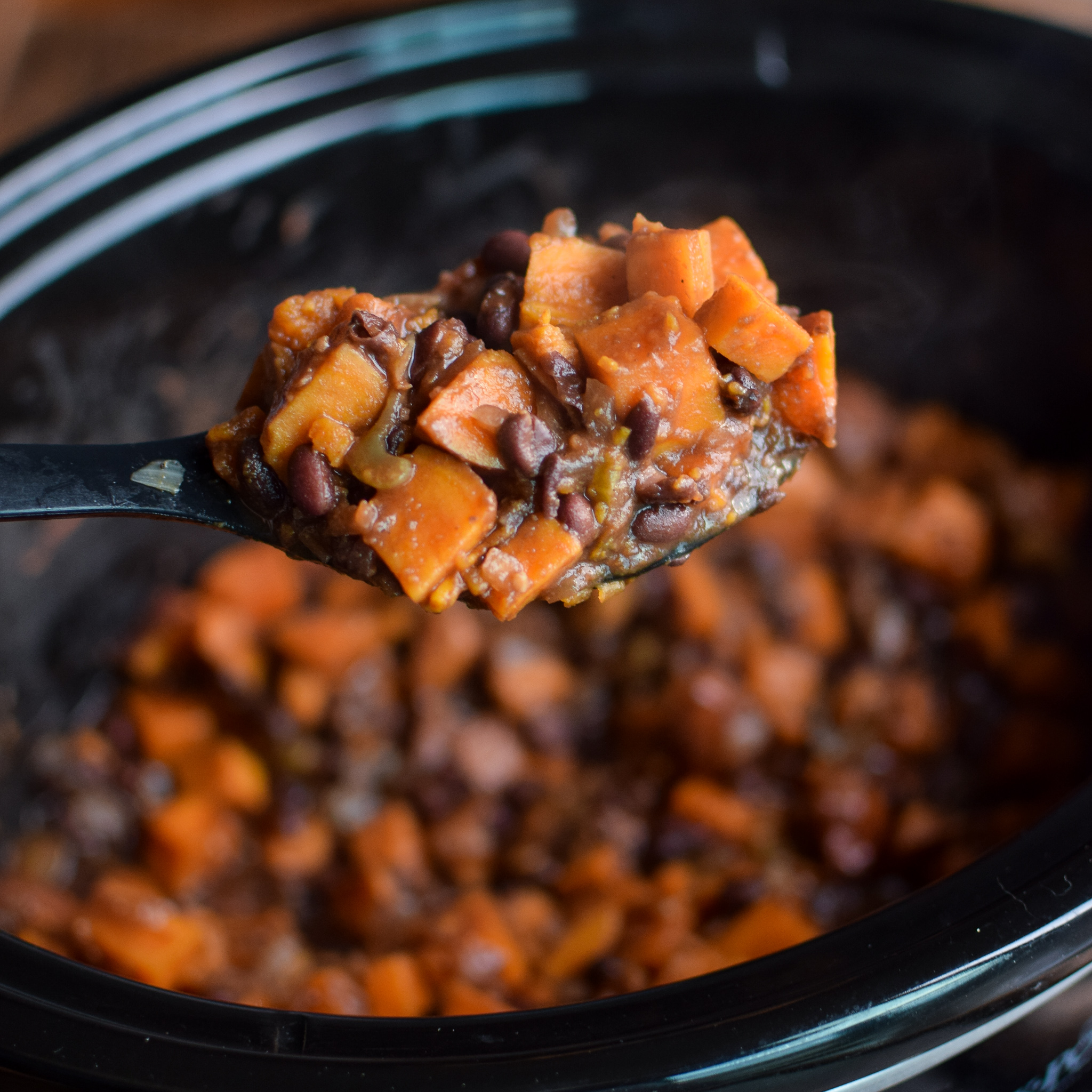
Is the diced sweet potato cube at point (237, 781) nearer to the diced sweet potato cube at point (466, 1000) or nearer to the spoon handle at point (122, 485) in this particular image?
the diced sweet potato cube at point (466, 1000)

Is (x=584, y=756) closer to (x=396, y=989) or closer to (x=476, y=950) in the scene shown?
(x=476, y=950)

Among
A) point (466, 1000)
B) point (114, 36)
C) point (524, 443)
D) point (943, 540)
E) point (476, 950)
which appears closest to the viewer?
point (524, 443)

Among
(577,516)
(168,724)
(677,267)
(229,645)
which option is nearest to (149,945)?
(168,724)

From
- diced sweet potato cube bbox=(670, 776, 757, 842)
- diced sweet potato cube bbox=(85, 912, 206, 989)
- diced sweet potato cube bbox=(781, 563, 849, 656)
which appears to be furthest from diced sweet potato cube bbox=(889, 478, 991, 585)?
diced sweet potato cube bbox=(85, 912, 206, 989)

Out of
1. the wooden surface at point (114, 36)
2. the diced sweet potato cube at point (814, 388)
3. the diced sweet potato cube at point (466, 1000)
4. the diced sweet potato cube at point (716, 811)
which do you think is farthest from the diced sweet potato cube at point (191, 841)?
the wooden surface at point (114, 36)

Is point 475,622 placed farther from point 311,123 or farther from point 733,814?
point 311,123

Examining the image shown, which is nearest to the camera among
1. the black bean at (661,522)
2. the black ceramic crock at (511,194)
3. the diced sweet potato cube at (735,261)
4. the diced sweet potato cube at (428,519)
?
the diced sweet potato cube at (428,519)

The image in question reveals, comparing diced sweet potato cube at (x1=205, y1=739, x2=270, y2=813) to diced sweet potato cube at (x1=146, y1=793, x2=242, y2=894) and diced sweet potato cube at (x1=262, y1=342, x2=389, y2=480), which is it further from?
diced sweet potato cube at (x1=262, y1=342, x2=389, y2=480)
